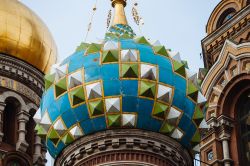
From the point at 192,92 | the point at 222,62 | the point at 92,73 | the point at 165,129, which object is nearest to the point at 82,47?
the point at 92,73

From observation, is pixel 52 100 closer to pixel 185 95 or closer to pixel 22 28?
pixel 185 95

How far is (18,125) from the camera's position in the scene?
26.9m

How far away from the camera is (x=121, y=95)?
1888 centimetres

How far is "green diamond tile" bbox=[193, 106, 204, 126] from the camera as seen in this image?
64.1 ft

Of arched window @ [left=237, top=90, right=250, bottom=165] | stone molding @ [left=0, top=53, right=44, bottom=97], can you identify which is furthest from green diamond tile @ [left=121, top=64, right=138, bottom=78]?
stone molding @ [left=0, top=53, right=44, bottom=97]

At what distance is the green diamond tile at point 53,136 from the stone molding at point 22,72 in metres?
7.98

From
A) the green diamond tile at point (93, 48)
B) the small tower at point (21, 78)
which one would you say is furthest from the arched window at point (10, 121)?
the green diamond tile at point (93, 48)

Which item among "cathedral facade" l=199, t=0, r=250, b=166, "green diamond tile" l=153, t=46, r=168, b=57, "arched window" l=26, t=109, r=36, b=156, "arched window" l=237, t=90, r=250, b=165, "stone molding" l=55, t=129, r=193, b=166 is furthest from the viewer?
"arched window" l=26, t=109, r=36, b=156

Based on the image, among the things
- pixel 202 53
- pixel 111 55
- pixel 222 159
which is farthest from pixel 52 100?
pixel 202 53

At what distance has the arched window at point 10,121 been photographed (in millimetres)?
26683

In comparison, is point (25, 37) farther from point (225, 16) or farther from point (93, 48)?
point (93, 48)

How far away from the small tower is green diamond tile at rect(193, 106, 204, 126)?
7.79 meters

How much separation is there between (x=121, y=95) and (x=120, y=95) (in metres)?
0.02

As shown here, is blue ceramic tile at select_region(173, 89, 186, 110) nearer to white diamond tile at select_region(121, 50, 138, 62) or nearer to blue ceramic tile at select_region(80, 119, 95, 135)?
white diamond tile at select_region(121, 50, 138, 62)
